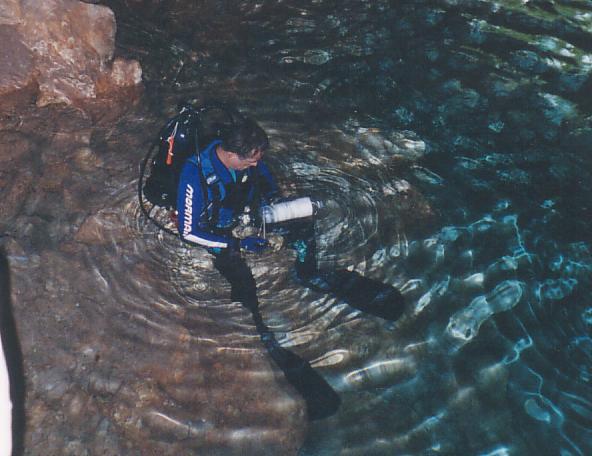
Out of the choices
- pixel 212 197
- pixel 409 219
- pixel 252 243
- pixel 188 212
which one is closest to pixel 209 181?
pixel 212 197

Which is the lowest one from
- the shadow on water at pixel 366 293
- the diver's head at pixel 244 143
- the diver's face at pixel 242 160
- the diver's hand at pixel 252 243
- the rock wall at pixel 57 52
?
the shadow on water at pixel 366 293

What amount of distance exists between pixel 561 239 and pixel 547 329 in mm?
1345

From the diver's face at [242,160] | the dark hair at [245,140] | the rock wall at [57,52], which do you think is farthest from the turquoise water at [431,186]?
the dark hair at [245,140]

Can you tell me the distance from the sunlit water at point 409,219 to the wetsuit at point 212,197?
2.08ft

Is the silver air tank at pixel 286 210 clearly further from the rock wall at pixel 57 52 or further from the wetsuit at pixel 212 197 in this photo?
the rock wall at pixel 57 52

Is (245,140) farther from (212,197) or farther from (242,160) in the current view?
(212,197)

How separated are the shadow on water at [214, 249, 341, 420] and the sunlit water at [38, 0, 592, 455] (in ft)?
0.32

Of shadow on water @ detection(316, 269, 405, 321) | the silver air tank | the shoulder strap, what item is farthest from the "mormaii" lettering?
shadow on water @ detection(316, 269, 405, 321)

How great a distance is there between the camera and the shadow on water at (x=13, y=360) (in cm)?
448

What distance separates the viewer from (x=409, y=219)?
654 centimetres

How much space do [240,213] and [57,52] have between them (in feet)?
13.4

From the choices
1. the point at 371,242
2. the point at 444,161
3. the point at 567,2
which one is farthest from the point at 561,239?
the point at 567,2

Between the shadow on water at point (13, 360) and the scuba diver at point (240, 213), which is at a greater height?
the scuba diver at point (240, 213)

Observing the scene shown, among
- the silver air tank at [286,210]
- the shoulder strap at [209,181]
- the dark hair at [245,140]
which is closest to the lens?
the dark hair at [245,140]
